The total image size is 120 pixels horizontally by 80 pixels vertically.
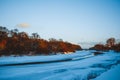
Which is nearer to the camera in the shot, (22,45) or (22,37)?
(22,45)

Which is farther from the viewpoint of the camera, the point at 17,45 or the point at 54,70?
the point at 17,45

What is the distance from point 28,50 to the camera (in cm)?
9269

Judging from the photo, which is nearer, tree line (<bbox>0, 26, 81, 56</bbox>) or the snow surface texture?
the snow surface texture

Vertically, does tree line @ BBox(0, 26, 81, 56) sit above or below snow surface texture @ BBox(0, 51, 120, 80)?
above

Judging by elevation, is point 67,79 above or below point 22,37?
below

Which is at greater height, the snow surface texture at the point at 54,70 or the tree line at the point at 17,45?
the tree line at the point at 17,45

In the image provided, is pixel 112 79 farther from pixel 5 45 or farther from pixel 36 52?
pixel 36 52

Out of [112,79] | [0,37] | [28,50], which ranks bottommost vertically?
[112,79]

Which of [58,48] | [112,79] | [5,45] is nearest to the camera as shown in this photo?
[112,79]

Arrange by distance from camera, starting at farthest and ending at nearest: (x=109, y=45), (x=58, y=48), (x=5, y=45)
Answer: (x=109, y=45) → (x=58, y=48) → (x=5, y=45)

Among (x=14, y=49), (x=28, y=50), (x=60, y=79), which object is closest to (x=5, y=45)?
(x=14, y=49)

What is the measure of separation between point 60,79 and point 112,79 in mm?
4904

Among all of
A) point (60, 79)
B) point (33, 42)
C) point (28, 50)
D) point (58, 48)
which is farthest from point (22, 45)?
point (60, 79)

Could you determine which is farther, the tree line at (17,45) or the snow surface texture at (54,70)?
the tree line at (17,45)
